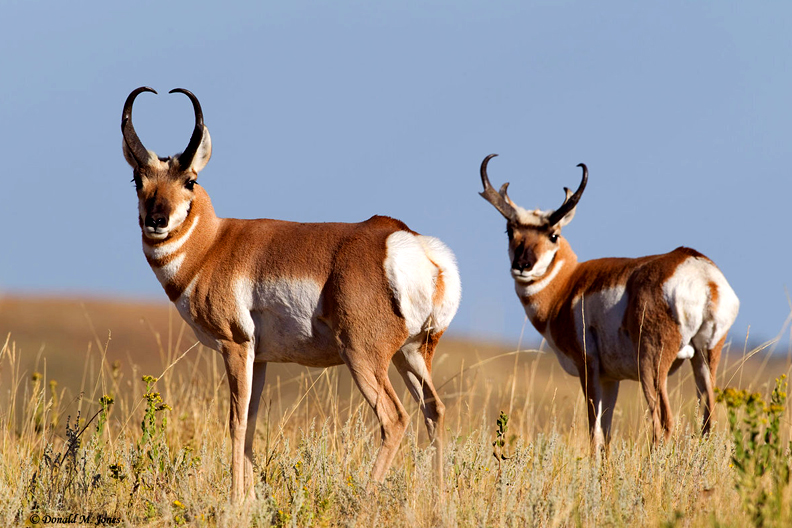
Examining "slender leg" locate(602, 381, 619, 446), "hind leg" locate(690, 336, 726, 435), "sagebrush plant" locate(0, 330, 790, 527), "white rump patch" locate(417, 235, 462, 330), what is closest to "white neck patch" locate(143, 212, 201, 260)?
"sagebrush plant" locate(0, 330, 790, 527)

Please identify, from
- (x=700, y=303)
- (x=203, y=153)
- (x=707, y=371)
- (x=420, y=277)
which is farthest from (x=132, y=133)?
(x=707, y=371)

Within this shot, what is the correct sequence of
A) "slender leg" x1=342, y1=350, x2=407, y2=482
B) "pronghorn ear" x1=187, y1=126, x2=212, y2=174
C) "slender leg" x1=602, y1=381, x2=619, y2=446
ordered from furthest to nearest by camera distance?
"slender leg" x1=602, y1=381, x2=619, y2=446 → "pronghorn ear" x1=187, y1=126, x2=212, y2=174 → "slender leg" x1=342, y1=350, x2=407, y2=482

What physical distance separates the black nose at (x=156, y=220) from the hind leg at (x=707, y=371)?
5.43 meters

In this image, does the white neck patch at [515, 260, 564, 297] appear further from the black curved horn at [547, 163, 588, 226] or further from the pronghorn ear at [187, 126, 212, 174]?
the pronghorn ear at [187, 126, 212, 174]

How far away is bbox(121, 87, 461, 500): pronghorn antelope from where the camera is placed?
576 cm

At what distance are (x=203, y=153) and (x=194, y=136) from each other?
0.22m

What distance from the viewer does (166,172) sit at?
6246mm

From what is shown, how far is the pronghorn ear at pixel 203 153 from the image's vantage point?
6.35m

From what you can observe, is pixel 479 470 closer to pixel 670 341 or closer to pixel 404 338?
pixel 404 338

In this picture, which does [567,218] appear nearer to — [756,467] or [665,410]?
[665,410]

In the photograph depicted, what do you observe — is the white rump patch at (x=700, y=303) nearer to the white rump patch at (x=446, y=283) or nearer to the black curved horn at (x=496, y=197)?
the black curved horn at (x=496, y=197)

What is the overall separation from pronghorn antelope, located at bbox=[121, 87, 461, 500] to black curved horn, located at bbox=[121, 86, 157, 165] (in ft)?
0.04

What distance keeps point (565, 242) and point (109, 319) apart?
2137 centimetres

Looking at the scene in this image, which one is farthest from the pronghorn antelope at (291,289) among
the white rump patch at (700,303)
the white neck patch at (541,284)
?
the white neck patch at (541,284)
